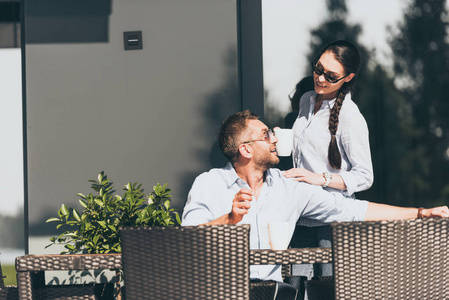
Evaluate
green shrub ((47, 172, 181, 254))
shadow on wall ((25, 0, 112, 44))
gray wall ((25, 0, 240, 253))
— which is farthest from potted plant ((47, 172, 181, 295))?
shadow on wall ((25, 0, 112, 44))

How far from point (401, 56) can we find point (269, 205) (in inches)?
81.0

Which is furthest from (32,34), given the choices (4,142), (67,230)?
(67,230)

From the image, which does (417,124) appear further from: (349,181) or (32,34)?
(32,34)

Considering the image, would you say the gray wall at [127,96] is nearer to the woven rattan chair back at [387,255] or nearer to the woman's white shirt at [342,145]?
the woman's white shirt at [342,145]

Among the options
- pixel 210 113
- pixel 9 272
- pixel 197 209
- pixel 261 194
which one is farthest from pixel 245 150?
pixel 9 272

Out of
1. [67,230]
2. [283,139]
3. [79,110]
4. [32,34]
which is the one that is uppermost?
[32,34]

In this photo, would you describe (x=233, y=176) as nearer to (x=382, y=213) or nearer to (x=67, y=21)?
(x=382, y=213)

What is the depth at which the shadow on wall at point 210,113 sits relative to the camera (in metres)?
4.29

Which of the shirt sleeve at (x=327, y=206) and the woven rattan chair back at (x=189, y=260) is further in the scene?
the shirt sleeve at (x=327, y=206)

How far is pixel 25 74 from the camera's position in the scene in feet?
14.4

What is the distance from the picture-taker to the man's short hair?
3236mm

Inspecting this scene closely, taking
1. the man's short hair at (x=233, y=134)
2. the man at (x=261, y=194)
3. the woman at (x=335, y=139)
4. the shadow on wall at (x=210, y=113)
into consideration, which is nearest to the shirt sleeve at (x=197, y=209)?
the man at (x=261, y=194)

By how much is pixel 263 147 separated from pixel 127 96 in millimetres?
1475

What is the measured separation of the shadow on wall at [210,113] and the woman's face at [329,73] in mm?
1018
